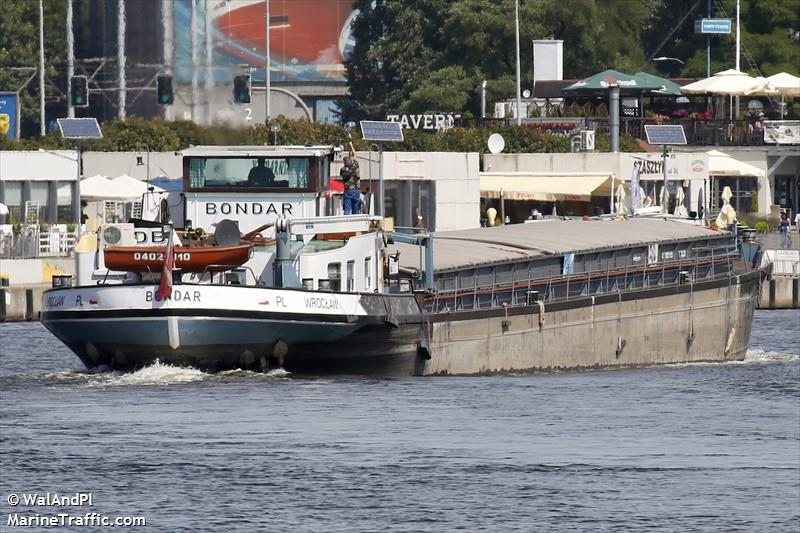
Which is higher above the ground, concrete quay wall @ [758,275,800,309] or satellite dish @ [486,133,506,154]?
satellite dish @ [486,133,506,154]

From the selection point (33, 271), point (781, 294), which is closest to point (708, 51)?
point (781, 294)

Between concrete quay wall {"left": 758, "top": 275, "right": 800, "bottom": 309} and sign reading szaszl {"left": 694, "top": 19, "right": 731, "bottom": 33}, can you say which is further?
sign reading szaszl {"left": 694, "top": 19, "right": 731, "bottom": 33}

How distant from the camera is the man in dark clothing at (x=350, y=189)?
43.6 m

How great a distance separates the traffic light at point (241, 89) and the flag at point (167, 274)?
1200cm

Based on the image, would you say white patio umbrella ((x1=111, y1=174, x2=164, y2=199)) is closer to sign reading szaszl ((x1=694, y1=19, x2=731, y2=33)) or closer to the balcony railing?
the balcony railing

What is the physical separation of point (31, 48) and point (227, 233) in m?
83.1

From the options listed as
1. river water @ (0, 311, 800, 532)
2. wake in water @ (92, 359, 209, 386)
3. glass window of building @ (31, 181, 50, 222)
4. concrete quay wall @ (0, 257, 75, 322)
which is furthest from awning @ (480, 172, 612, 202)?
wake in water @ (92, 359, 209, 386)

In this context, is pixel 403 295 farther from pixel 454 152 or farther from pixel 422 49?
pixel 422 49

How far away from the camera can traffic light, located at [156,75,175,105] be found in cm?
5309

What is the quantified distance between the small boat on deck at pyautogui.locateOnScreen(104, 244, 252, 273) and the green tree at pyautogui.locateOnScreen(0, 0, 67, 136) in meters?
79.4

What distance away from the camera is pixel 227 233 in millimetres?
39031

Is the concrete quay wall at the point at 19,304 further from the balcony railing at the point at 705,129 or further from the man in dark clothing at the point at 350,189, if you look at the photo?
the balcony railing at the point at 705,129

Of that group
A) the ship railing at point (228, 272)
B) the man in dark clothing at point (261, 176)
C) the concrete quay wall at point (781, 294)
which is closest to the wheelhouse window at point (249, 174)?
the man in dark clothing at point (261, 176)

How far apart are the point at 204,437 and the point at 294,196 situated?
10764mm
